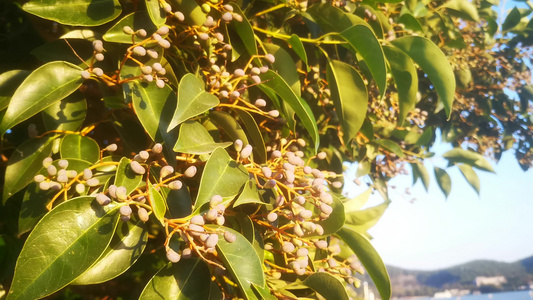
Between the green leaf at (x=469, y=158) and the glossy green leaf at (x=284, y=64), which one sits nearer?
the glossy green leaf at (x=284, y=64)

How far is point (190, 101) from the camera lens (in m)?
0.61

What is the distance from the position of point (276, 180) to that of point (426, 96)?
4.18 ft

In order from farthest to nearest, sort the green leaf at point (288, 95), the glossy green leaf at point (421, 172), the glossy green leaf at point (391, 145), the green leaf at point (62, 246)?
the glossy green leaf at point (421, 172) < the glossy green leaf at point (391, 145) < the green leaf at point (288, 95) < the green leaf at point (62, 246)

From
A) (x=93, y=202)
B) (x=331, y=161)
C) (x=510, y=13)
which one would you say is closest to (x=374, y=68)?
(x=331, y=161)

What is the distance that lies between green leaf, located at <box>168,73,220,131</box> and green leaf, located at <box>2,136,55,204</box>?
0.89 ft

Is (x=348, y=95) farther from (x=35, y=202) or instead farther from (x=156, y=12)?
(x=35, y=202)

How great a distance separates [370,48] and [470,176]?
125 cm

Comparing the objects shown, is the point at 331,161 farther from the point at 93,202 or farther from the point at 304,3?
the point at 93,202

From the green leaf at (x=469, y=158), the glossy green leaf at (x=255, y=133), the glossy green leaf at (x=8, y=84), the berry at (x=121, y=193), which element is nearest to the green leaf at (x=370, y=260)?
the glossy green leaf at (x=255, y=133)

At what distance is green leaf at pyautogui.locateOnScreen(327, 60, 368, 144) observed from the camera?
0.83m

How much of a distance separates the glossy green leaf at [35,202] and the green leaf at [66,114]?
87 millimetres

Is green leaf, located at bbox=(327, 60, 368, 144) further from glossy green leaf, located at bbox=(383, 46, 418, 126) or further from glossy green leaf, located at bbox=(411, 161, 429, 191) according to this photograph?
glossy green leaf, located at bbox=(411, 161, 429, 191)

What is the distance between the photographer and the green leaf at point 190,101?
0.58 metres

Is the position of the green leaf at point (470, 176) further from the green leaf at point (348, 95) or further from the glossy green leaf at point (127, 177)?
the glossy green leaf at point (127, 177)
